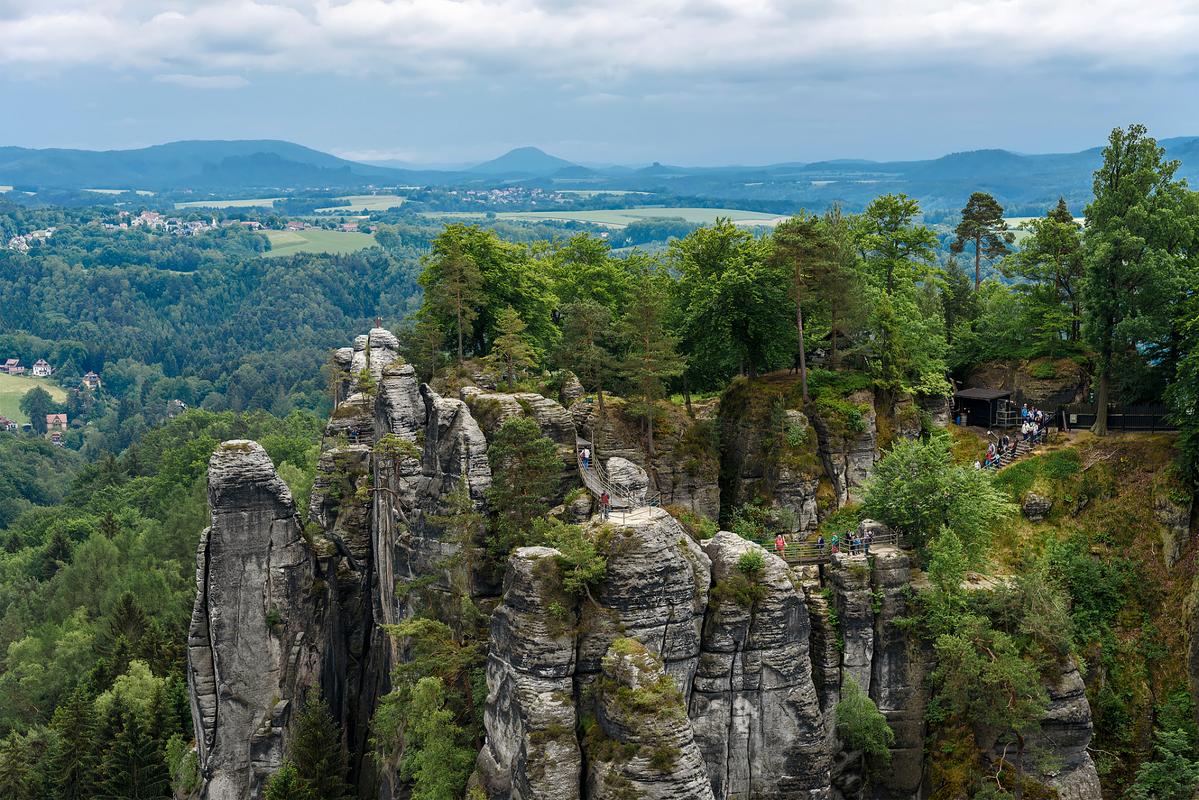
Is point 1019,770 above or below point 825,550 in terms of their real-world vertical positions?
below

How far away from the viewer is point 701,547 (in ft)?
143

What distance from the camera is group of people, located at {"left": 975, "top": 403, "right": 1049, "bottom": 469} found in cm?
5494

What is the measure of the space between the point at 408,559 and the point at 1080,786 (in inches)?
1167

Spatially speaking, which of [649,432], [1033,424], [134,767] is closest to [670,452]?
[649,432]

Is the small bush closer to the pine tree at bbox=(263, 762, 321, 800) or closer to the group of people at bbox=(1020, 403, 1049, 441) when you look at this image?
the group of people at bbox=(1020, 403, 1049, 441)

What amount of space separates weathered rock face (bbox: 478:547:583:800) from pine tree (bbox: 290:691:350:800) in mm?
13578

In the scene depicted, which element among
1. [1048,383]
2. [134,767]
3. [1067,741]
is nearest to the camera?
[1067,741]

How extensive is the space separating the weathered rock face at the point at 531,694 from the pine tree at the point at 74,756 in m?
33.3

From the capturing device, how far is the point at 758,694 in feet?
137

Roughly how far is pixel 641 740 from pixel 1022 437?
31.0 metres

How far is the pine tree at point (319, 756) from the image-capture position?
50156mm

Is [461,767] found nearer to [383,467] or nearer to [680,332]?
[383,467]

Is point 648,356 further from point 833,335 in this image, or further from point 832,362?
point 832,362

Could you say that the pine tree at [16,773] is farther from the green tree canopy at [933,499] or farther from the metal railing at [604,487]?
the green tree canopy at [933,499]
